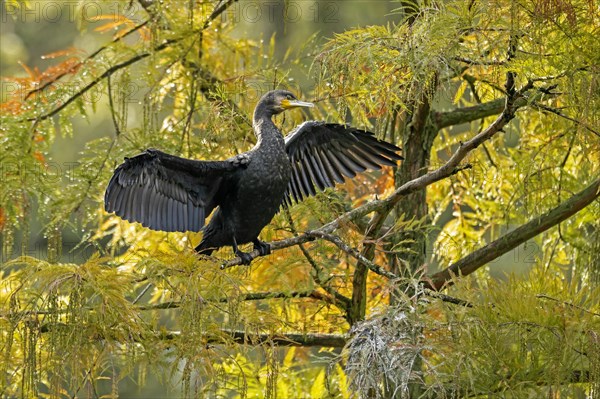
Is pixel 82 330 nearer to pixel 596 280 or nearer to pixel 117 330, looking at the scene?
pixel 117 330

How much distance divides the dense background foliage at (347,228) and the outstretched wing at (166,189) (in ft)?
0.68

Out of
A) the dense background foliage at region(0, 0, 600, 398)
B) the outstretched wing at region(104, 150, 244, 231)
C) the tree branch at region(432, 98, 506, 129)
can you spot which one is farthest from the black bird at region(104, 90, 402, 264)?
the tree branch at region(432, 98, 506, 129)

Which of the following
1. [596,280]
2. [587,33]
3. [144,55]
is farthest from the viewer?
[144,55]

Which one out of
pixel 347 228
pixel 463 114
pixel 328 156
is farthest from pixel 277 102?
pixel 463 114

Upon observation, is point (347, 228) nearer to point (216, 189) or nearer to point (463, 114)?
point (216, 189)

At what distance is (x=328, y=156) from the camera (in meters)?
3.83

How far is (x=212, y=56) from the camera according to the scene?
4.73 metres

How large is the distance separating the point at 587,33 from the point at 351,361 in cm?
112

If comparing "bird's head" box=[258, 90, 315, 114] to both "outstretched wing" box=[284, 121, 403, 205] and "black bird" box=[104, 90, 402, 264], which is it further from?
"outstretched wing" box=[284, 121, 403, 205]

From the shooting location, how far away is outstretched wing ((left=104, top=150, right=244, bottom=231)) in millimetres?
3299

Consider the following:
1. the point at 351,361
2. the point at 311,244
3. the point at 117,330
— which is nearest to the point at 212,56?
the point at 311,244

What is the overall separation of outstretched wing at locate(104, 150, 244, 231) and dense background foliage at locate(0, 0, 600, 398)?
21cm

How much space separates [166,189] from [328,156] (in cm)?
67

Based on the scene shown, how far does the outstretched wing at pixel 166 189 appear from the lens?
3299 millimetres
